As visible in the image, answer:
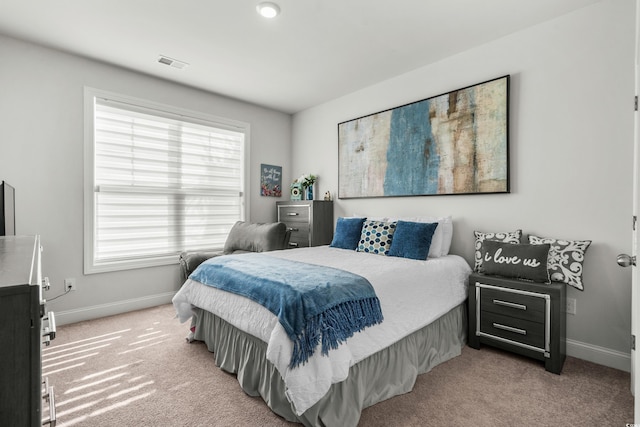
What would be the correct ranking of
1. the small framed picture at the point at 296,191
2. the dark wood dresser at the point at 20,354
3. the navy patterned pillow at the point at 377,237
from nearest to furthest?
the dark wood dresser at the point at 20,354, the navy patterned pillow at the point at 377,237, the small framed picture at the point at 296,191

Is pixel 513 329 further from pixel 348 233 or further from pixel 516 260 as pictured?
pixel 348 233

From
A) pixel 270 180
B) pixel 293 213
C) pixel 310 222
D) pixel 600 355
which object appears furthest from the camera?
pixel 270 180

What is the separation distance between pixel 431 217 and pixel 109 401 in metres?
2.89

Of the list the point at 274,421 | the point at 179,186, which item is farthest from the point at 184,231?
the point at 274,421

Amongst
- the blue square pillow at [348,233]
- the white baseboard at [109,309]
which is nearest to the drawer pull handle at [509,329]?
the blue square pillow at [348,233]

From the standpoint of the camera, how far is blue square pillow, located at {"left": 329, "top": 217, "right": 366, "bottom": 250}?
10.8 ft

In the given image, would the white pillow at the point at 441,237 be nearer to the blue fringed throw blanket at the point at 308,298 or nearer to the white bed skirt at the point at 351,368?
the white bed skirt at the point at 351,368

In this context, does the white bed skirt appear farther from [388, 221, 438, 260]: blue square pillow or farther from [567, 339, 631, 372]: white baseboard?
[567, 339, 631, 372]: white baseboard

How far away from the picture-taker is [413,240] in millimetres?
2752

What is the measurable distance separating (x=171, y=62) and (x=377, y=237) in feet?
8.91

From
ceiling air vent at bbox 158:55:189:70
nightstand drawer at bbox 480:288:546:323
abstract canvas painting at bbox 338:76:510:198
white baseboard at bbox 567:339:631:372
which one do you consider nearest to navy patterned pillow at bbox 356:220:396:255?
abstract canvas painting at bbox 338:76:510:198

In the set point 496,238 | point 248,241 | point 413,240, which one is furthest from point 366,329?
point 248,241

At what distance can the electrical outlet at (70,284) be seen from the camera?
10.2 feet

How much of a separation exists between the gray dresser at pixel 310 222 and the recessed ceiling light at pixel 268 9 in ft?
7.16
